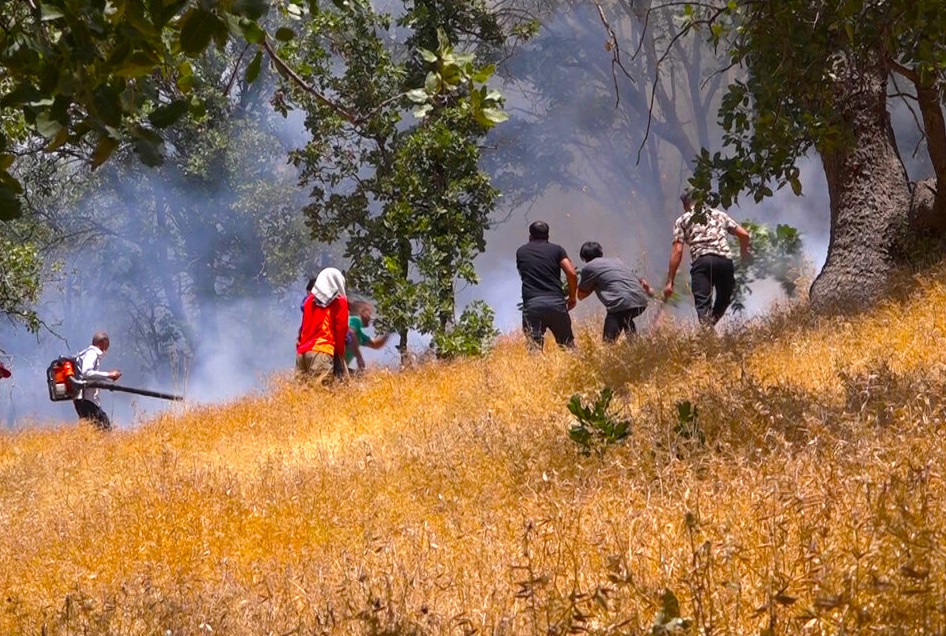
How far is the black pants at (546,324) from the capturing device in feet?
38.8

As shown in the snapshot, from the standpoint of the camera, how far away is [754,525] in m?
4.33

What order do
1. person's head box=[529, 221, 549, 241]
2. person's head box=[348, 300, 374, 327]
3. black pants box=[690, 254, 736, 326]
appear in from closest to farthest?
1. black pants box=[690, 254, 736, 326]
2. person's head box=[529, 221, 549, 241]
3. person's head box=[348, 300, 374, 327]

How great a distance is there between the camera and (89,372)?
14531 mm

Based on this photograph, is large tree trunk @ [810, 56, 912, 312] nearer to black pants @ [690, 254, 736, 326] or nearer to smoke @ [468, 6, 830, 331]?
black pants @ [690, 254, 736, 326]

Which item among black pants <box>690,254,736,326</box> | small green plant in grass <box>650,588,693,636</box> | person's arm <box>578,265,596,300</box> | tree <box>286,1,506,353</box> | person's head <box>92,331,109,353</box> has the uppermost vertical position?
tree <box>286,1,506,353</box>

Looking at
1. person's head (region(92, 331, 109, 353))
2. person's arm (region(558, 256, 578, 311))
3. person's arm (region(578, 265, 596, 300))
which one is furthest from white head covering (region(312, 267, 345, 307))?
person's head (region(92, 331, 109, 353))

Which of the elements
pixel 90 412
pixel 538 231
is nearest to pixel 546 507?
pixel 538 231

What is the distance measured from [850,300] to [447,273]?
5815mm

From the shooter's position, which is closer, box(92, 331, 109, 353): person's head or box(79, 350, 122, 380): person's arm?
box(79, 350, 122, 380): person's arm

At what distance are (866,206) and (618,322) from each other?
249 centimetres

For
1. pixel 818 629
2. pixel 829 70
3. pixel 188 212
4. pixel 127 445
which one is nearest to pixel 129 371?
pixel 188 212

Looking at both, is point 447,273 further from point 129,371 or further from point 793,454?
point 129,371

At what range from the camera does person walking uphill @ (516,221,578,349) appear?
11844mm

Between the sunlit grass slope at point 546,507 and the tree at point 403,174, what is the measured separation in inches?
156
